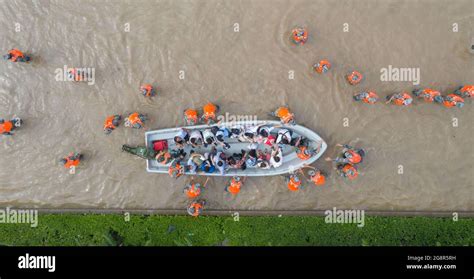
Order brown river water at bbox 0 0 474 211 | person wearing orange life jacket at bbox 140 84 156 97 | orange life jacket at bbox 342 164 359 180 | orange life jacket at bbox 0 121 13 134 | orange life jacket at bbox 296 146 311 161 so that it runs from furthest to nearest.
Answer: brown river water at bbox 0 0 474 211, orange life jacket at bbox 0 121 13 134, person wearing orange life jacket at bbox 140 84 156 97, orange life jacket at bbox 342 164 359 180, orange life jacket at bbox 296 146 311 161

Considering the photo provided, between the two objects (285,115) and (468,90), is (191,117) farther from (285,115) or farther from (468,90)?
(468,90)

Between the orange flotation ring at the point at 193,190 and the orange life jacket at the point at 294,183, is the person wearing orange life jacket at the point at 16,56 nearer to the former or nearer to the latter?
the orange flotation ring at the point at 193,190

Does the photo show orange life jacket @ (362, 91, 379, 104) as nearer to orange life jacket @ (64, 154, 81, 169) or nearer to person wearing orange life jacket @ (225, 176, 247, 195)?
person wearing orange life jacket @ (225, 176, 247, 195)

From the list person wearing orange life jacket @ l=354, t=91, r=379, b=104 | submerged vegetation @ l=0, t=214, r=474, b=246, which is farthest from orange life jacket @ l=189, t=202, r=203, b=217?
person wearing orange life jacket @ l=354, t=91, r=379, b=104

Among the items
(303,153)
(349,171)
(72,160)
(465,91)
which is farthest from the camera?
(72,160)

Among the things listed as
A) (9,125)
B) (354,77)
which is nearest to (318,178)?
(354,77)

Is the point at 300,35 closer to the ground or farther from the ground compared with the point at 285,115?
farther from the ground

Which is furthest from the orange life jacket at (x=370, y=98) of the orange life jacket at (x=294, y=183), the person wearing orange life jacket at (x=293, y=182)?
the orange life jacket at (x=294, y=183)
